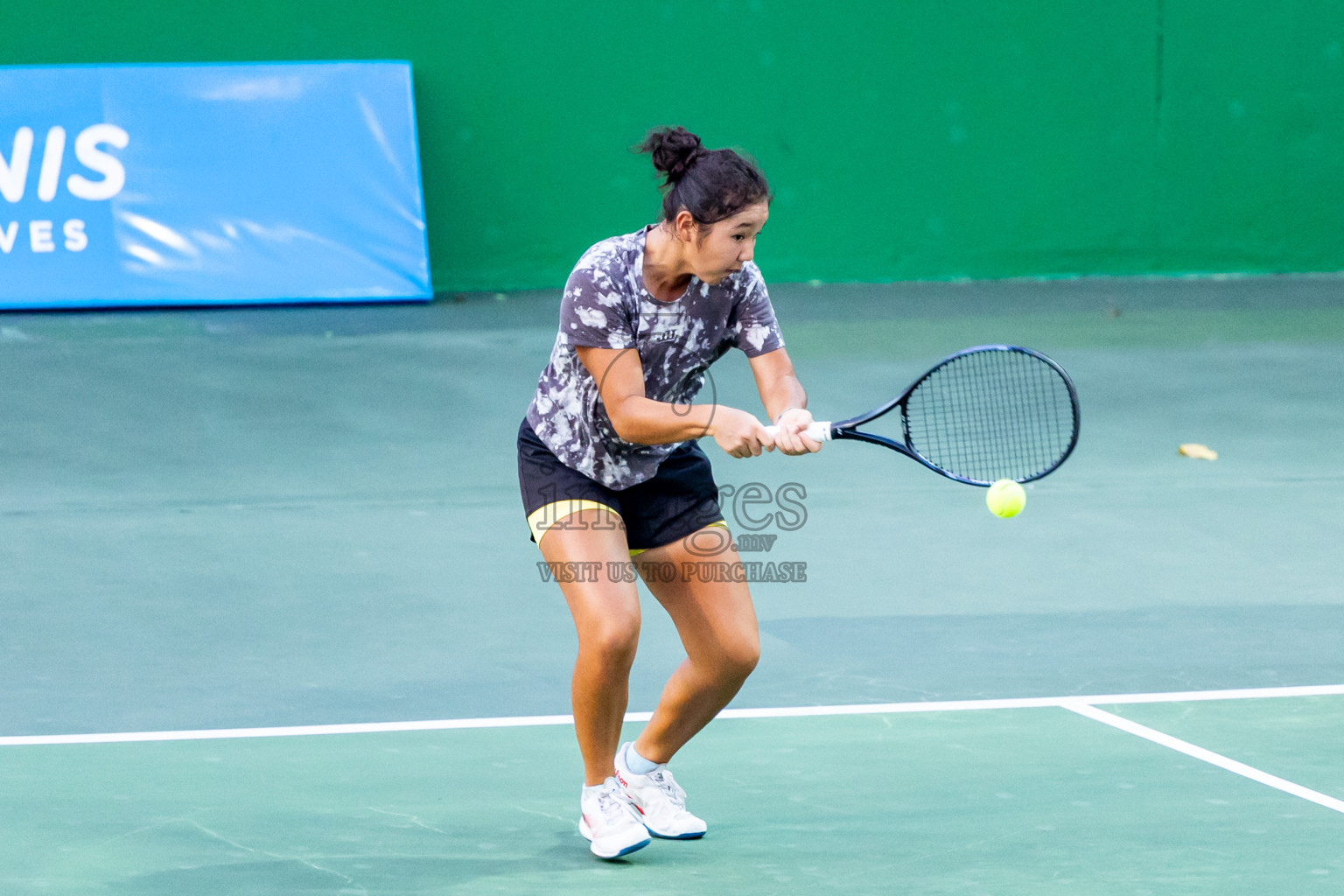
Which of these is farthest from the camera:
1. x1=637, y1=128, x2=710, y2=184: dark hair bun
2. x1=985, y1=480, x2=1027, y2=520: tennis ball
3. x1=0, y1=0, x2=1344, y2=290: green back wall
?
x1=0, y1=0, x2=1344, y2=290: green back wall

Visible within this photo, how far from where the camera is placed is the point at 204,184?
33.0 feet

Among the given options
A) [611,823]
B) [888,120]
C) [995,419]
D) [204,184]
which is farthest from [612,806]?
[888,120]

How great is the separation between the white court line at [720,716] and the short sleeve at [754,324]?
1.24 meters

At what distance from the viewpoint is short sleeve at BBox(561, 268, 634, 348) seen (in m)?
3.14

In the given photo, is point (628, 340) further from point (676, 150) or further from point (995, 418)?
point (995, 418)

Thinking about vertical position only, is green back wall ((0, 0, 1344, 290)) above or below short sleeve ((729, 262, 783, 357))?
above

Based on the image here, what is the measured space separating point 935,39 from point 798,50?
0.94 meters

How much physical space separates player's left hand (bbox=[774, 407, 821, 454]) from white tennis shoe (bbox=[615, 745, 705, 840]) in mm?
833

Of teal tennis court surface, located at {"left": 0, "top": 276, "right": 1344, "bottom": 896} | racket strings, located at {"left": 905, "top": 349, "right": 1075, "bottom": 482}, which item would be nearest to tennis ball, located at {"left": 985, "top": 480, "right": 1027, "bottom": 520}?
teal tennis court surface, located at {"left": 0, "top": 276, "right": 1344, "bottom": 896}

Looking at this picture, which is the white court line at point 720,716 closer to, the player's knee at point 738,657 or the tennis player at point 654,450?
the tennis player at point 654,450

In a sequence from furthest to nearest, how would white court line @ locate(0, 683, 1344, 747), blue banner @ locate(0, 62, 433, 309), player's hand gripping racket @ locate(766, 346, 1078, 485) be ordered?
blue banner @ locate(0, 62, 433, 309) → player's hand gripping racket @ locate(766, 346, 1078, 485) → white court line @ locate(0, 683, 1344, 747)

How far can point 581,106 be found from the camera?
10.9 m

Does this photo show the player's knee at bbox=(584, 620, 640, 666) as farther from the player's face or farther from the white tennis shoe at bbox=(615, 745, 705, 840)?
the player's face

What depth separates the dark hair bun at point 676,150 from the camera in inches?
123
